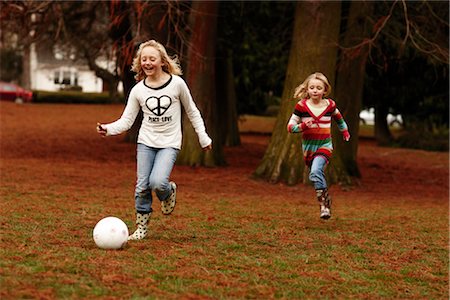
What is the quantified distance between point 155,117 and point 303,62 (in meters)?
9.36

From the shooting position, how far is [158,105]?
8.78 meters

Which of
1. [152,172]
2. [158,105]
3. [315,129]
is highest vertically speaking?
[158,105]

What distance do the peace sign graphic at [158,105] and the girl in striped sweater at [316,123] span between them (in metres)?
2.01

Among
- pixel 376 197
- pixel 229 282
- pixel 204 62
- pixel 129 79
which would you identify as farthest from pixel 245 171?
pixel 229 282

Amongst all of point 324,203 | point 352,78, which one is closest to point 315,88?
point 324,203

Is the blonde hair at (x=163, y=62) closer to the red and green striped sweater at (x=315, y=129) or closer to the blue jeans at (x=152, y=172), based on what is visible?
the blue jeans at (x=152, y=172)

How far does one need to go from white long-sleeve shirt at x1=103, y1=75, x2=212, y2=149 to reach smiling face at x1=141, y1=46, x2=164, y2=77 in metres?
0.17

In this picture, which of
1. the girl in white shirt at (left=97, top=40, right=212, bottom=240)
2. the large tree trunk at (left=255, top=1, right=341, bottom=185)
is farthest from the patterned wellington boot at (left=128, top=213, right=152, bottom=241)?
the large tree trunk at (left=255, top=1, right=341, bottom=185)

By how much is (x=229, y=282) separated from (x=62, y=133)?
1012 inches

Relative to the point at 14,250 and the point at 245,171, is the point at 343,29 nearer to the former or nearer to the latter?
the point at 245,171

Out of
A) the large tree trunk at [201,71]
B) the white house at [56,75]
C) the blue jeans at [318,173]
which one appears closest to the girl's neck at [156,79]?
the blue jeans at [318,173]

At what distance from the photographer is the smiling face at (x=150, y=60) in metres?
8.74

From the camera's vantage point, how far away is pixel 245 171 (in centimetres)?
2059

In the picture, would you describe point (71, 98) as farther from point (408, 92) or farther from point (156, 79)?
point (156, 79)
